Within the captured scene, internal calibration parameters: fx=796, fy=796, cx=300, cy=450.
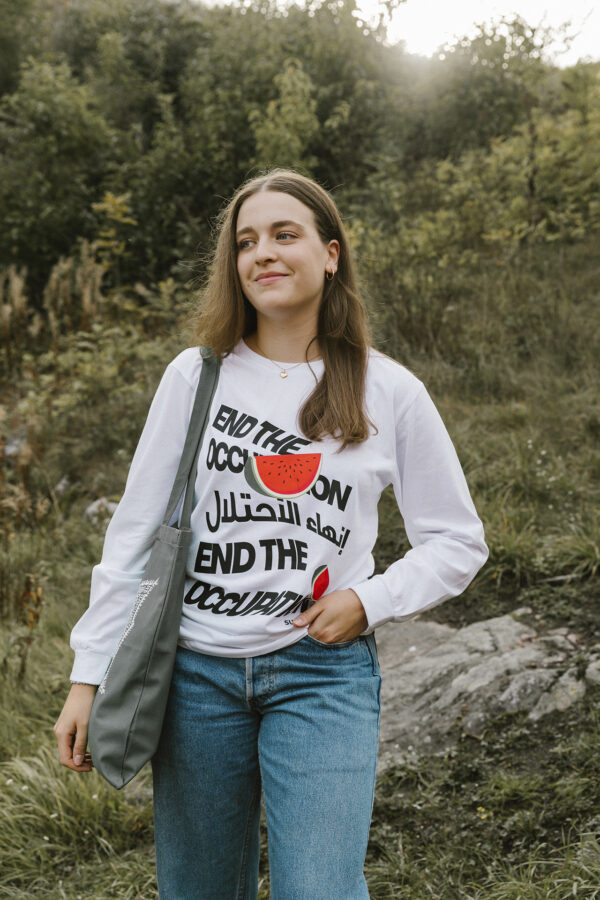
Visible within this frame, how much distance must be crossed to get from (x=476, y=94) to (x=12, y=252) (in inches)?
231

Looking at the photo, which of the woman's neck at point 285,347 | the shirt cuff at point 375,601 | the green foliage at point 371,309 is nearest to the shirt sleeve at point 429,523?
the shirt cuff at point 375,601

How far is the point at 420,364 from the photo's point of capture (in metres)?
6.11

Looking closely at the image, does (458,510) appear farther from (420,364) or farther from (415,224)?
(415,224)

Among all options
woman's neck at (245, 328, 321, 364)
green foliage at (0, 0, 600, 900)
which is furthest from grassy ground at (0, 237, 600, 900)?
woman's neck at (245, 328, 321, 364)

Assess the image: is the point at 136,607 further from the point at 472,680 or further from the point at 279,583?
the point at 472,680

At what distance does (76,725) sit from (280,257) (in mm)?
1148

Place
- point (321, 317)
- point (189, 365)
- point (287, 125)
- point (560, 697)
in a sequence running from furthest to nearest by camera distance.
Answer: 1. point (287, 125)
2. point (560, 697)
3. point (321, 317)
4. point (189, 365)

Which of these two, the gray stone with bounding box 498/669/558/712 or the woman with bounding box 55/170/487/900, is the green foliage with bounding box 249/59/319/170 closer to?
the gray stone with bounding box 498/669/558/712

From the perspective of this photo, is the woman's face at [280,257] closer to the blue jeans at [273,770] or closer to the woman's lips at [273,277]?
the woman's lips at [273,277]

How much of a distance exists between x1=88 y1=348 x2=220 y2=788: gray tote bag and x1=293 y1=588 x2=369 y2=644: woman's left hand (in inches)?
10.8

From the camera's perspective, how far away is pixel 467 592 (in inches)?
159

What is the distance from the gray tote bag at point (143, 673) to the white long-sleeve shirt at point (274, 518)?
6cm

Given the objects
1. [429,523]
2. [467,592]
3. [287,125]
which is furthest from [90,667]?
[287,125]

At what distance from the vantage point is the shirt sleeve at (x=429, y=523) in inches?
68.9
